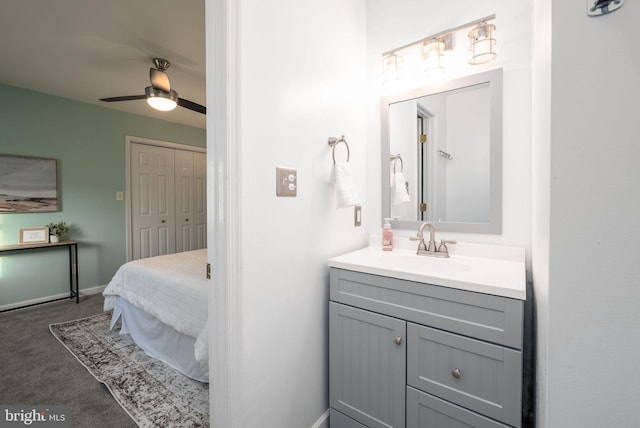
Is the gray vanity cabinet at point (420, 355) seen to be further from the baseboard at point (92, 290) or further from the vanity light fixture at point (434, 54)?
Answer: the baseboard at point (92, 290)

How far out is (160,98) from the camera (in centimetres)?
235

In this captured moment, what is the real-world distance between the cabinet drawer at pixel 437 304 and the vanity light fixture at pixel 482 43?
3.96ft

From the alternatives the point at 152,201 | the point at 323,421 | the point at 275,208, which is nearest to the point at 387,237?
the point at 275,208

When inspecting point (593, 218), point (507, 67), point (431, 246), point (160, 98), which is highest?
point (160, 98)

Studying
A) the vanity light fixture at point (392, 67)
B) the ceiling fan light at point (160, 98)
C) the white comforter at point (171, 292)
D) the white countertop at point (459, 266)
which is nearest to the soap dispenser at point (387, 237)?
the white countertop at point (459, 266)

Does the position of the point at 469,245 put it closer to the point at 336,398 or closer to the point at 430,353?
the point at 430,353

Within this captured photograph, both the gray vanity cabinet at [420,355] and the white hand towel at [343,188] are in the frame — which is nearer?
the gray vanity cabinet at [420,355]

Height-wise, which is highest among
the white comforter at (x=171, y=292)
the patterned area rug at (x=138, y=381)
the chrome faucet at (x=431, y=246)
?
the chrome faucet at (x=431, y=246)

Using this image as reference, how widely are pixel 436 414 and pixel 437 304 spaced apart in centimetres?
43

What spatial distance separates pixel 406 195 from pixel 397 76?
724 millimetres

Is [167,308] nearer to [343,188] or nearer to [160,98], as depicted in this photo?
[343,188]

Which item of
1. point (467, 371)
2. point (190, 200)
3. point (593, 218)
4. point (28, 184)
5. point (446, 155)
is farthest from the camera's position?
point (190, 200)

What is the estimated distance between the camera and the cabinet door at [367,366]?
1141 millimetres

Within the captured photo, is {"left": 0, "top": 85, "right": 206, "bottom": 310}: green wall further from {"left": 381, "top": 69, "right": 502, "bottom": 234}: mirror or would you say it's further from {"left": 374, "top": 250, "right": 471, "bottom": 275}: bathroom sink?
{"left": 374, "top": 250, "right": 471, "bottom": 275}: bathroom sink
